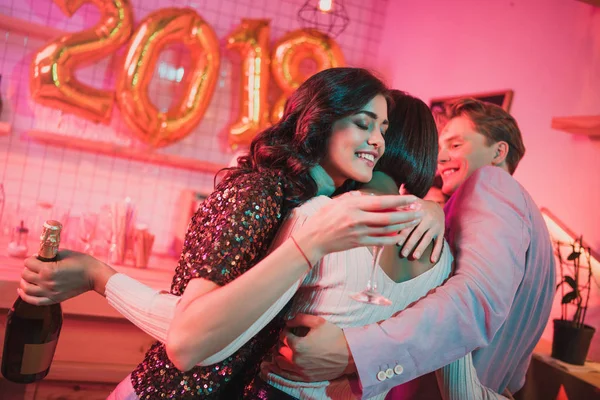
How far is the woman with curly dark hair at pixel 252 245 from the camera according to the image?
97 cm

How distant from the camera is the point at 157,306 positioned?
43.0 inches

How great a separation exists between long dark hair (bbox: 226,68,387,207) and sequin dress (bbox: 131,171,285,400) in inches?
4.6

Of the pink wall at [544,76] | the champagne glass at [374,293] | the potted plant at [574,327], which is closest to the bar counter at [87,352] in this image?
the champagne glass at [374,293]

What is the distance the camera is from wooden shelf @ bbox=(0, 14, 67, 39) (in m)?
2.78

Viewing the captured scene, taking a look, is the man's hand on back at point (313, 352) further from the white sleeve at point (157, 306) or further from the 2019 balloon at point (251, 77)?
the 2019 balloon at point (251, 77)

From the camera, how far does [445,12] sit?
3467 millimetres

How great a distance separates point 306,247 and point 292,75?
7.59 ft

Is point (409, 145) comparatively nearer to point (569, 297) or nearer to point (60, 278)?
Result: point (60, 278)

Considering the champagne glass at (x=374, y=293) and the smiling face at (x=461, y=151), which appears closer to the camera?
the champagne glass at (x=374, y=293)

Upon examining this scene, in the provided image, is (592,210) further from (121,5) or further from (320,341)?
(121,5)

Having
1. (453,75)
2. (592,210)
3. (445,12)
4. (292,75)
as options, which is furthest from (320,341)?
(445,12)

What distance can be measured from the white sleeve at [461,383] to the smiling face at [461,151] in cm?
77

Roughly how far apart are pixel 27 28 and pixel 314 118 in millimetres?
2096

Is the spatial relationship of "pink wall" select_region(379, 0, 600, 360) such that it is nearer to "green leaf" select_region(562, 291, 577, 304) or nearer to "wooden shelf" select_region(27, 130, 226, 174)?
"green leaf" select_region(562, 291, 577, 304)
